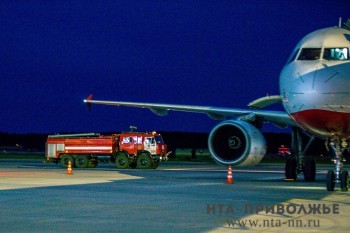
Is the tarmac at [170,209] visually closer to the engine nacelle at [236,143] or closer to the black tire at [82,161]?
the engine nacelle at [236,143]

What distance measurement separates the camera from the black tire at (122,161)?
38094 mm

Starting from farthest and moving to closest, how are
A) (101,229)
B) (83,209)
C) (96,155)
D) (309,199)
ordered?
(96,155) < (309,199) < (83,209) < (101,229)

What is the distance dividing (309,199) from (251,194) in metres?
1.94

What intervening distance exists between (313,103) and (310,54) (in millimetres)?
1549

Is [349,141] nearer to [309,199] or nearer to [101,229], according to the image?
[309,199]

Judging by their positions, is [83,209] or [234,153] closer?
[83,209]

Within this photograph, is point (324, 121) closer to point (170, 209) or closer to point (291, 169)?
point (170, 209)

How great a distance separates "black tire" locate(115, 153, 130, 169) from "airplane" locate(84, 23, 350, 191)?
1673 cm

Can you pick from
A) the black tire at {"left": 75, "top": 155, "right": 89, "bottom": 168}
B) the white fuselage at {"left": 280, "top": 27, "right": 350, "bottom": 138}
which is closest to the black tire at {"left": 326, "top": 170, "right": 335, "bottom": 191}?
the white fuselage at {"left": 280, "top": 27, "right": 350, "bottom": 138}

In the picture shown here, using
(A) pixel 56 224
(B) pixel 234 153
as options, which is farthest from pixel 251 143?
(A) pixel 56 224

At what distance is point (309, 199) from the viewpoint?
51.7 feet

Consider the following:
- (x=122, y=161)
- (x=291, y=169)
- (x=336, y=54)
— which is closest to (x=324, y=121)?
(x=336, y=54)

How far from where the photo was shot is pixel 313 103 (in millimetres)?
16469

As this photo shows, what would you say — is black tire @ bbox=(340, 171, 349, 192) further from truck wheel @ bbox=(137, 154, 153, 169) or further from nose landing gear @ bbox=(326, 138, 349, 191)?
truck wheel @ bbox=(137, 154, 153, 169)
